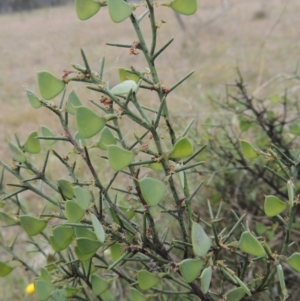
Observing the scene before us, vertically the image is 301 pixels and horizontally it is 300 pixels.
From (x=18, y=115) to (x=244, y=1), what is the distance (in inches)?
194

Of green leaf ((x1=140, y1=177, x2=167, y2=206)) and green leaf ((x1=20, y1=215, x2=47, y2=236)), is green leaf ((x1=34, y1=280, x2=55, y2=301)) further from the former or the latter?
green leaf ((x1=140, y1=177, x2=167, y2=206))

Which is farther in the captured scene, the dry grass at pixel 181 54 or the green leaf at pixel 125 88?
the dry grass at pixel 181 54

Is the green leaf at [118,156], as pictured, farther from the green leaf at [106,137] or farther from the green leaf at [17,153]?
the green leaf at [17,153]

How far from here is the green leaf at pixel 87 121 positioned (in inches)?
13.3

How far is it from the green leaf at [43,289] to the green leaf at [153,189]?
0.60 feet

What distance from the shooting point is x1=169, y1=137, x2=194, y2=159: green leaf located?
1.18 ft

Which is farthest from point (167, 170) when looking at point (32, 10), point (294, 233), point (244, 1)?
point (32, 10)

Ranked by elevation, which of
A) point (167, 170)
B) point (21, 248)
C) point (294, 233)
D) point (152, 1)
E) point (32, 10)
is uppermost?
point (152, 1)

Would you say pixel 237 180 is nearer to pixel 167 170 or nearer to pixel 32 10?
pixel 167 170

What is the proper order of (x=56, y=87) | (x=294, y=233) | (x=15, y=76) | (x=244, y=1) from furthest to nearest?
(x=244, y=1), (x=15, y=76), (x=294, y=233), (x=56, y=87)

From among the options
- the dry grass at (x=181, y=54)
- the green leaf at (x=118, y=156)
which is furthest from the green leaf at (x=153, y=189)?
the dry grass at (x=181, y=54)

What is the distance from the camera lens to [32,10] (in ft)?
34.9

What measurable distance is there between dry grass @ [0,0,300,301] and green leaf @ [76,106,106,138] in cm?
72

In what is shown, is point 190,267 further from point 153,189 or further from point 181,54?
point 181,54
